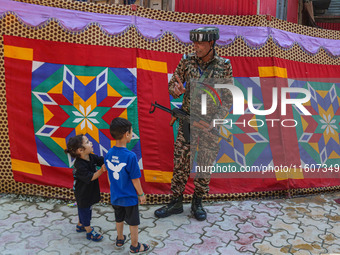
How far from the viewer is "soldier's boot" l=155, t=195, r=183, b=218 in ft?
13.1

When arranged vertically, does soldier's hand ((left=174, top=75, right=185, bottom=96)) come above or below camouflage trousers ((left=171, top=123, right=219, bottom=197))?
above

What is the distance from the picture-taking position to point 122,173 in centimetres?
306

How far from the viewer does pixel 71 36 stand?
13.9 feet

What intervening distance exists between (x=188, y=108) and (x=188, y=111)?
0.03 metres

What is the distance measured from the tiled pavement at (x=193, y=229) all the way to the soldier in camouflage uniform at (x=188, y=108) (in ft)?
0.54

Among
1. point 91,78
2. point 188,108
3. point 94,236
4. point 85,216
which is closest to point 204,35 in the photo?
point 188,108

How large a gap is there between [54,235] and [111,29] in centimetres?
245

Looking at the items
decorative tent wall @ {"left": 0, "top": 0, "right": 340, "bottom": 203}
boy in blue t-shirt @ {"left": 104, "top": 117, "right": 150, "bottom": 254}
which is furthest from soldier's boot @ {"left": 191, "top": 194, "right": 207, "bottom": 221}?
boy in blue t-shirt @ {"left": 104, "top": 117, "right": 150, "bottom": 254}

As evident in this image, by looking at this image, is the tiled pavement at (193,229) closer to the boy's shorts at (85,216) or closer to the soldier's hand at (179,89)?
the boy's shorts at (85,216)

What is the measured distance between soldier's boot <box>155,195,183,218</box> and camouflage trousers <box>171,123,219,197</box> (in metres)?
0.07

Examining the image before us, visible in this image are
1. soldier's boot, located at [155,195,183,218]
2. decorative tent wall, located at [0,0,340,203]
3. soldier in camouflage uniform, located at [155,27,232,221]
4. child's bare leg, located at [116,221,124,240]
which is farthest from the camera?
decorative tent wall, located at [0,0,340,203]

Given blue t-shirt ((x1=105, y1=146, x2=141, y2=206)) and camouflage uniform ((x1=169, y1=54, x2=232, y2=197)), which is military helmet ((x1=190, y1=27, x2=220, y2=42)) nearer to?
camouflage uniform ((x1=169, y1=54, x2=232, y2=197))

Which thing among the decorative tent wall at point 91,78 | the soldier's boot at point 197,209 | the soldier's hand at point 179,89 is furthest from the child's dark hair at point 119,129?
the soldier's boot at point 197,209

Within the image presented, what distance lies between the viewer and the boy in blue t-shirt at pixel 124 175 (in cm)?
304
